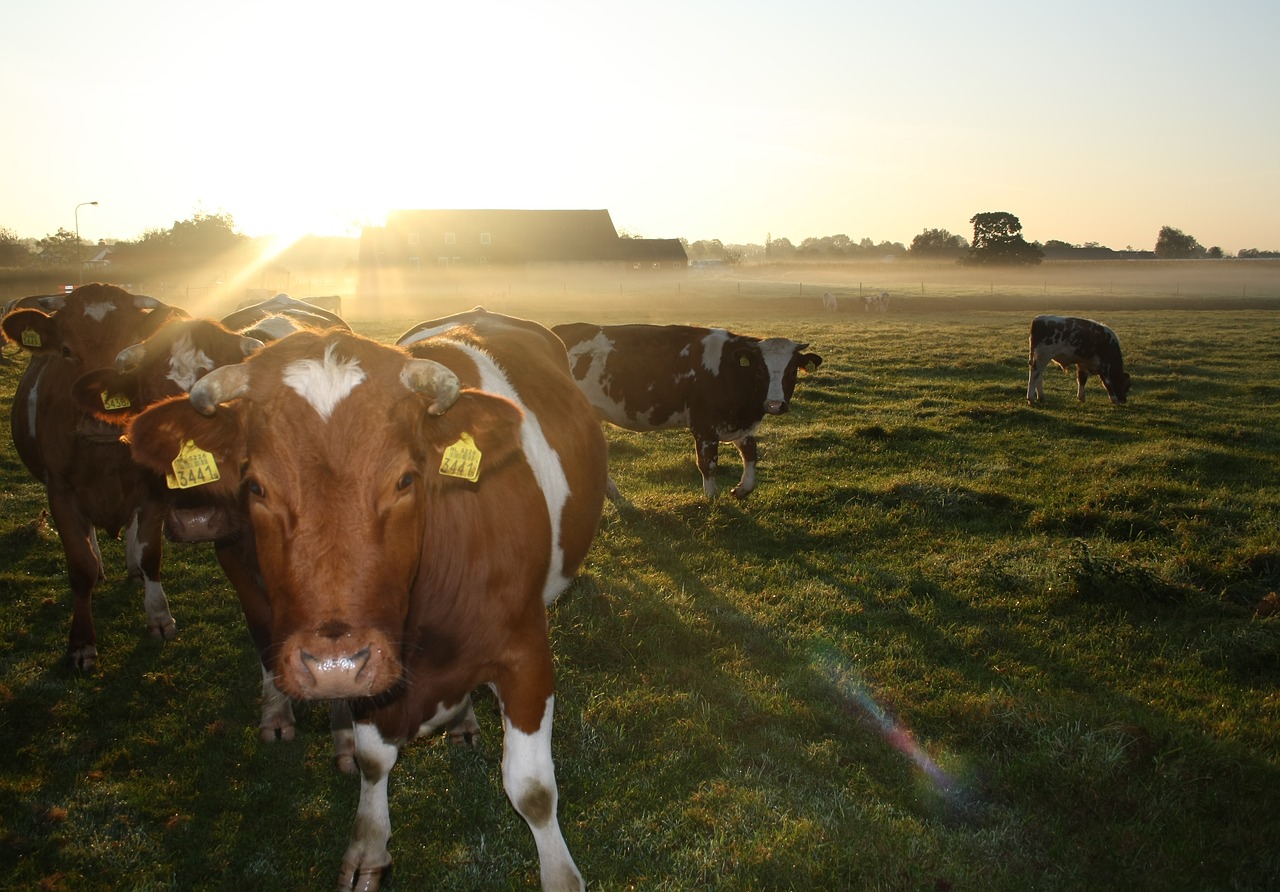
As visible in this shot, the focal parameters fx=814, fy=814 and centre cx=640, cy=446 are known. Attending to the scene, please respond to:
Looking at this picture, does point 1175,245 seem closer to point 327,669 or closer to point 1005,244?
point 1005,244

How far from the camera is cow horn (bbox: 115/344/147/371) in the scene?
465 centimetres

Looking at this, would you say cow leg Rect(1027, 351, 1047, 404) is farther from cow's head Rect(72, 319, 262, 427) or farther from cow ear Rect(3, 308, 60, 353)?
cow ear Rect(3, 308, 60, 353)

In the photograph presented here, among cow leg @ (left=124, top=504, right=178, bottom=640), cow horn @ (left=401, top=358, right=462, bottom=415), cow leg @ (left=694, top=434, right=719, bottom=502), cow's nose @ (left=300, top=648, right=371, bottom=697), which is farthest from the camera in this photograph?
cow leg @ (left=694, top=434, right=719, bottom=502)

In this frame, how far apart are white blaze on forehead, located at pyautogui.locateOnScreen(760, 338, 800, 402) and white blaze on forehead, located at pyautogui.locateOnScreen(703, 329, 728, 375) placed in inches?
20.5

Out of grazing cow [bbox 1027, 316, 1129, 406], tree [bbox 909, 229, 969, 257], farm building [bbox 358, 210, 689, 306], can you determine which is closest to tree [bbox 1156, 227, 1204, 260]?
tree [bbox 909, 229, 969, 257]

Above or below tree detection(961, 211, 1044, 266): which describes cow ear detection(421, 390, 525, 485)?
below

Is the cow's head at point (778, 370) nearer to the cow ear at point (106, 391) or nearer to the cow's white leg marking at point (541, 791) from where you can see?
the cow ear at point (106, 391)

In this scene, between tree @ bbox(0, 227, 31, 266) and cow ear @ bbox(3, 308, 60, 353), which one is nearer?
cow ear @ bbox(3, 308, 60, 353)

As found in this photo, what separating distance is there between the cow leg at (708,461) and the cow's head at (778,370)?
0.87 meters

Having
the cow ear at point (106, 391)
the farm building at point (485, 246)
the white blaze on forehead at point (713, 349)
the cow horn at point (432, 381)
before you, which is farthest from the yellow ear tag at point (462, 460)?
the farm building at point (485, 246)

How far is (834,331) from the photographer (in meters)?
27.8

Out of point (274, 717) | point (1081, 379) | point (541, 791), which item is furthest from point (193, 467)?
point (1081, 379)

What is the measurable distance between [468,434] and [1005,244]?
88.6m

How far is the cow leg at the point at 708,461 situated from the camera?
30.8ft
